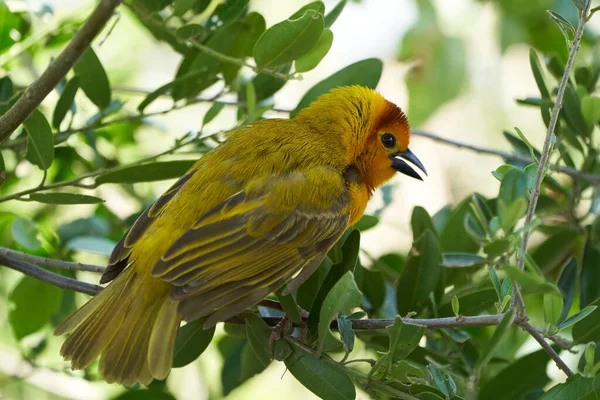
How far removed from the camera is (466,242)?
12.3ft

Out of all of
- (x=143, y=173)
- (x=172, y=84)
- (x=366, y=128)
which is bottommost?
(x=143, y=173)

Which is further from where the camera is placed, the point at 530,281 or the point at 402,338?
the point at 402,338

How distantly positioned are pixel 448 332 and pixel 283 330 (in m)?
0.70

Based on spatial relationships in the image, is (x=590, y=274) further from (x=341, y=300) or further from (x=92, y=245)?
(x=92, y=245)

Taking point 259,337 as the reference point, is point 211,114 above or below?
above

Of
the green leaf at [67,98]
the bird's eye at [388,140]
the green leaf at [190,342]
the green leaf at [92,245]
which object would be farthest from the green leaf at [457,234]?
the green leaf at [67,98]

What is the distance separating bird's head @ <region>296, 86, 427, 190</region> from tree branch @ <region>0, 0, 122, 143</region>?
1.78 metres

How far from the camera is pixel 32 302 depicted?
353 cm

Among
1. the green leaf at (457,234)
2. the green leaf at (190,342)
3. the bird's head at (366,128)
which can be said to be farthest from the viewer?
the bird's head at (366,128)

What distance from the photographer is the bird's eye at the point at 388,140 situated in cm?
416

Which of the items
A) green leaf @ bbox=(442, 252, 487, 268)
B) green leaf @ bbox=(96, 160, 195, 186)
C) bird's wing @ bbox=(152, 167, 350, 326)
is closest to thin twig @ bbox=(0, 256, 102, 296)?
bird's wing @ bbox=(152, 167, 350, 326)

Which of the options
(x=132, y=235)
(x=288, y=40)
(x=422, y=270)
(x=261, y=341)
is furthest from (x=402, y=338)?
(x=132, y=235)

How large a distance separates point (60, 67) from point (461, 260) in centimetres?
173

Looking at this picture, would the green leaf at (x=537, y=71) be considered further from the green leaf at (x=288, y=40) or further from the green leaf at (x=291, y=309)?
the green leaf at (x=291, y=309)
